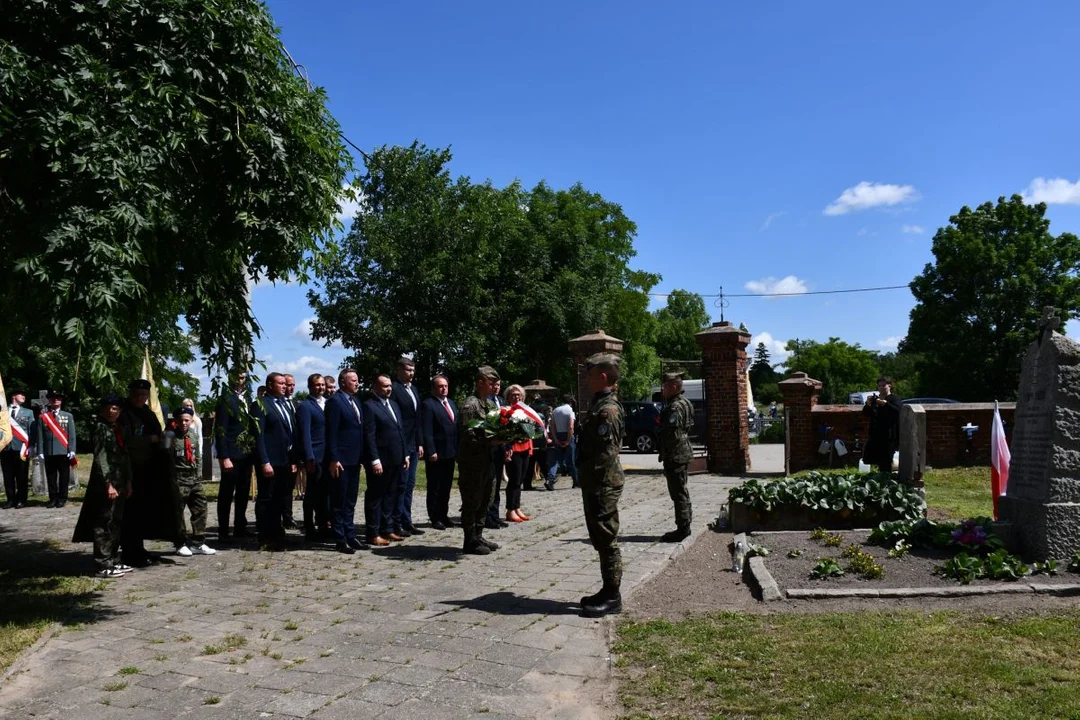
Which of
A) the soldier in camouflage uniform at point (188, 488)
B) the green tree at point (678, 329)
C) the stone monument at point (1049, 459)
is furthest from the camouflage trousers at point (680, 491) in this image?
the green tree at point (678, 329)

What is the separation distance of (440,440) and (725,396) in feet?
27.7

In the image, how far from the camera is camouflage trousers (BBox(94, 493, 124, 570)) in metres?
7.42

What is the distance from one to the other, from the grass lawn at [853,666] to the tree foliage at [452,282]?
17.3m

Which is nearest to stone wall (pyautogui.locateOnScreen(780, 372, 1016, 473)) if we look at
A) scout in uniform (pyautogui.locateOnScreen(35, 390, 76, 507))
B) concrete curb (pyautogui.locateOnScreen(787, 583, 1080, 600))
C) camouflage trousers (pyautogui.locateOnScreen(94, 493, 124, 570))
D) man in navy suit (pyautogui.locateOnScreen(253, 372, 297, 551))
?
concrete curb (pyautogui.locateOnScreen(787, 583, 1080, 600))

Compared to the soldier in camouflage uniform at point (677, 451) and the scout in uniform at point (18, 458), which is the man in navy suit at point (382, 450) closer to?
the soldier in camouflage uniform at point (677, 451)

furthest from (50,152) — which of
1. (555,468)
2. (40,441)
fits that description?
(555,468)

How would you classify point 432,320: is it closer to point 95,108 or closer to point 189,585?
point 189,585

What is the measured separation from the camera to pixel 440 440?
32.7ft

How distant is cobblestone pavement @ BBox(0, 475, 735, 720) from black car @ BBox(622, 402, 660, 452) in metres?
16.0

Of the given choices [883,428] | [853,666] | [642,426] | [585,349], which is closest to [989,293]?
[642,426]

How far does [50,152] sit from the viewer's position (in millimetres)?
5281

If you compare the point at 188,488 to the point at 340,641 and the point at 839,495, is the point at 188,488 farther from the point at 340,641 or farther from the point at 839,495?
the point at 839,495

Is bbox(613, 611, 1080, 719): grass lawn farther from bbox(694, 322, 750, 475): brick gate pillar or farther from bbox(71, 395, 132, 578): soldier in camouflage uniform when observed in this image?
bbox(694, 322, 750, 475): brick gate pillar

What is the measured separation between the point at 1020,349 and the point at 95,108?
43.2m
